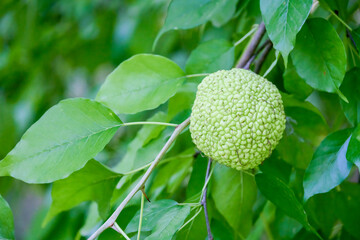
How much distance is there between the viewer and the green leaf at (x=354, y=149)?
1.91ft

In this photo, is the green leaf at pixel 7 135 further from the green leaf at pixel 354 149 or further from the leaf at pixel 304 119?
the green leaf at pixel 354 149

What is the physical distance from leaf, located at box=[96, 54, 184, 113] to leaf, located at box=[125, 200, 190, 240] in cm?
16

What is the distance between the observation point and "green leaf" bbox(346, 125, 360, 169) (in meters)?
0.58

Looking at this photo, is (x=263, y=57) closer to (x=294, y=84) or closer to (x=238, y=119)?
(x=294, y=84)

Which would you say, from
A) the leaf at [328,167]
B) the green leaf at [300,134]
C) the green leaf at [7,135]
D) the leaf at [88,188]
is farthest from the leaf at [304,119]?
the green leaf at [7,135]

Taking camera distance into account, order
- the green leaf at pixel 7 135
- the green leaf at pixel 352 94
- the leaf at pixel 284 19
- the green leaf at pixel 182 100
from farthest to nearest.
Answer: the green leaf at pixel 7 135 → the green leaf at pixel 182 100 → the green leaf at pixel 352 94 → the leaf at pixel 284 19

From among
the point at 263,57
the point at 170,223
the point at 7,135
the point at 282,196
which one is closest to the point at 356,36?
the point at 263,57

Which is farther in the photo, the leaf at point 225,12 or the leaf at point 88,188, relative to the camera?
the leaf at point 225,12

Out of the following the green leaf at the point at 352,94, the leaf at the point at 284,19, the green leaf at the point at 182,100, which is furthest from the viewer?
the green leaf at the point at 182,100

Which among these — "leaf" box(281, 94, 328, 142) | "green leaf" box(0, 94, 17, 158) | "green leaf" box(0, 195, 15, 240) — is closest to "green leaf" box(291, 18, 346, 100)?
"leaf" box(281, 94, 328, 142)

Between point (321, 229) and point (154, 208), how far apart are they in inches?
15.1

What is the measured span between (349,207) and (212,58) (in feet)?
1.24

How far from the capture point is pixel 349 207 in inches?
33.1

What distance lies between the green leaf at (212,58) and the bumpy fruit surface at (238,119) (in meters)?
0.18
